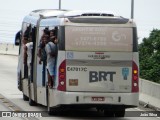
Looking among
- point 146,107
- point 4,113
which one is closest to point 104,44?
point 4,113

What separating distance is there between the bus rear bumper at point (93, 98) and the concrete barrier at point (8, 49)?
40.5 meters

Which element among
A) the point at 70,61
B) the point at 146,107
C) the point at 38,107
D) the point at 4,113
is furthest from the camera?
the point at 146,107

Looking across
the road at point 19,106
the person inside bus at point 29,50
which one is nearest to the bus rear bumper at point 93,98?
the road at point 19,106

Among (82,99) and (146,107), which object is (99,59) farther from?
(146,107)

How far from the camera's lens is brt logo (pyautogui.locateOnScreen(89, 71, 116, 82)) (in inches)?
812

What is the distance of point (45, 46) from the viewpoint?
21750mm

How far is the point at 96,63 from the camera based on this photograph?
2066 centimetres

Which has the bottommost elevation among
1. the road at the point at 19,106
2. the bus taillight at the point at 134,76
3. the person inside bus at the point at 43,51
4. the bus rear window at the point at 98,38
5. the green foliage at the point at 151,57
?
the road at the point at 19,106

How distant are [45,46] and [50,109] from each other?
1758 millimetres

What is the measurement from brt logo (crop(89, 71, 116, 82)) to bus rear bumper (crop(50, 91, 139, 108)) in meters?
0.40

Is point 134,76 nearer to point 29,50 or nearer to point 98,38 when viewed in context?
point 98,38

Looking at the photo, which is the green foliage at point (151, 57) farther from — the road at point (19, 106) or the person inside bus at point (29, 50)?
the person inside bus at point (29, 50)

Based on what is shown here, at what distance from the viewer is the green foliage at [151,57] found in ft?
102

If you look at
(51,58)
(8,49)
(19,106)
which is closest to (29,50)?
(19,106)
